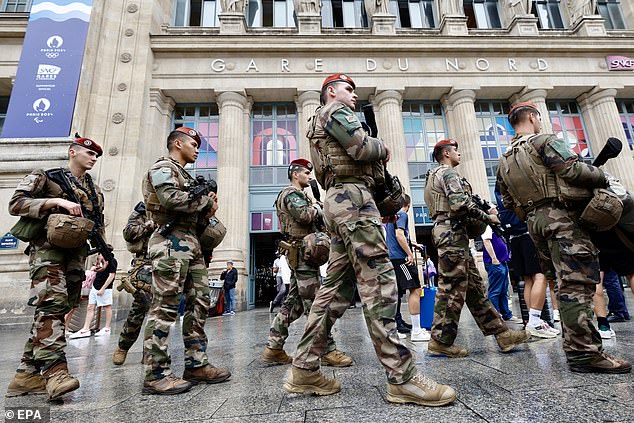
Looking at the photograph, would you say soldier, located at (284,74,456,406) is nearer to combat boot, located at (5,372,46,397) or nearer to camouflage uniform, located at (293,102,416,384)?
camouflage uniform, located at (293,102,416,384)

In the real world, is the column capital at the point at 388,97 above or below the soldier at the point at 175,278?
above

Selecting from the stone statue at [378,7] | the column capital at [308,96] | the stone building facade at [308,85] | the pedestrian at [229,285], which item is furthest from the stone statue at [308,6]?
the pedestrian at [229,285]

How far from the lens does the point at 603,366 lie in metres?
2.35

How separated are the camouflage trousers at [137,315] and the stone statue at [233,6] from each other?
1520 cm

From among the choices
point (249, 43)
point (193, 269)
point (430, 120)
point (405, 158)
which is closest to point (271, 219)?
point (405, 158)

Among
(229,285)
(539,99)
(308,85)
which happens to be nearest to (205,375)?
(229,285)

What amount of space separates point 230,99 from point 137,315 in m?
12.0

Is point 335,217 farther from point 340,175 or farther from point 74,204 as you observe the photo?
point 74,204

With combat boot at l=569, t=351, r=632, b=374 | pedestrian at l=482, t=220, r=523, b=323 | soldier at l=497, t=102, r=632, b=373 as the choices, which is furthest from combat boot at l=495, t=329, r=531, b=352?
Result: pedestrian at l=482, t=220, r=523, b=323

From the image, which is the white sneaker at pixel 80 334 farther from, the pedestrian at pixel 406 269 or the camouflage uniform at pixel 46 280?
the pedestrian at pixel 406 269

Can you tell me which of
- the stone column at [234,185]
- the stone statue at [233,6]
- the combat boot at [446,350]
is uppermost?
the stone statue at [233,6]

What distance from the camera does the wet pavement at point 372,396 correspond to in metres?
1.71

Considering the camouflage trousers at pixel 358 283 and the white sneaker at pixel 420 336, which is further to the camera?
the white sneaker at pixel 420 336
